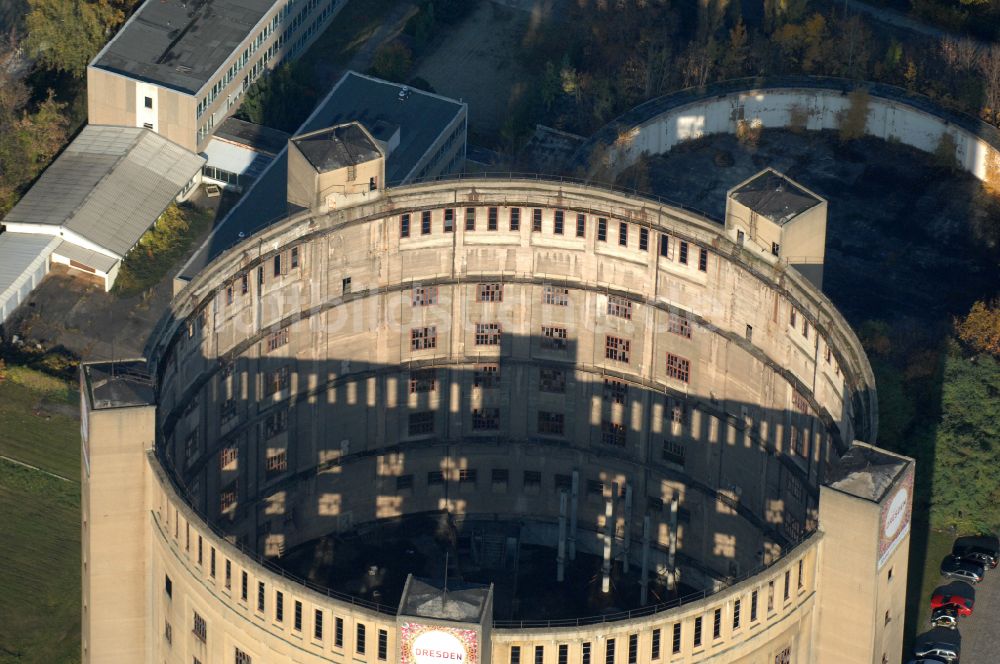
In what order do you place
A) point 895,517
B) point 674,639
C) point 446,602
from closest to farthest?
point 446,602 → point 674,639 → point 895,517

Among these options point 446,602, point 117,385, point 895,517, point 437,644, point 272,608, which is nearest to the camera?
point 437,644

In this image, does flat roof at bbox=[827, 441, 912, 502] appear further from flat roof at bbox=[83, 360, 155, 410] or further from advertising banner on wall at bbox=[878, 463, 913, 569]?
flat roof at bbox=[83, 360, 155, 410]

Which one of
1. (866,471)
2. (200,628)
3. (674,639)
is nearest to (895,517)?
(866,471)

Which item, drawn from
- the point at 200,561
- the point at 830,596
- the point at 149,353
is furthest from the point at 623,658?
the point at 149,353

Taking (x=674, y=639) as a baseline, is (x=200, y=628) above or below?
below

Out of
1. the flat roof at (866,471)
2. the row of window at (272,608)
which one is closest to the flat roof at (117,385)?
the row of window at (272,608)

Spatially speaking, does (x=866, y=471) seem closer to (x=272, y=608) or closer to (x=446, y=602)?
(x=446, y=602)
